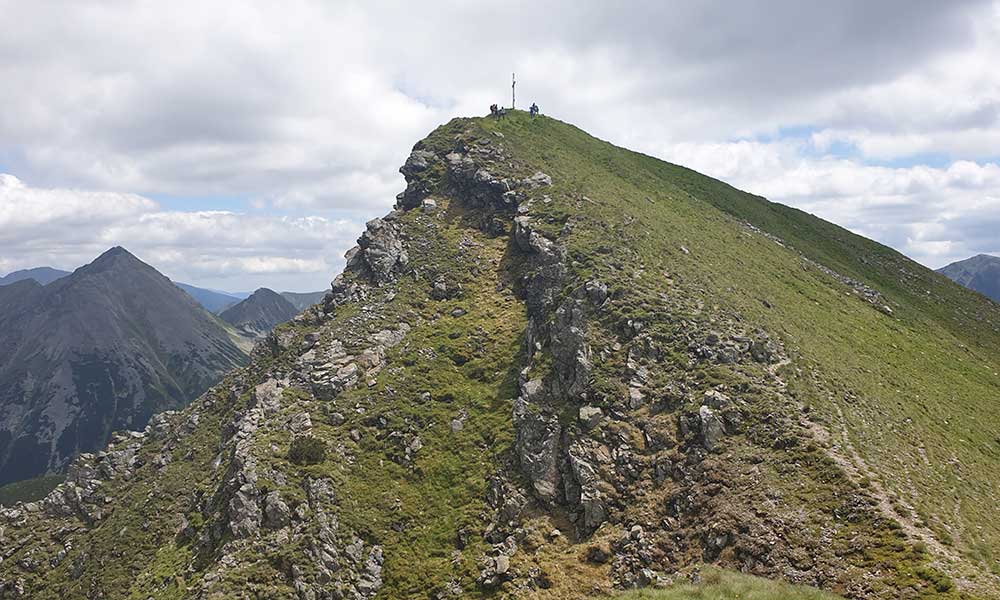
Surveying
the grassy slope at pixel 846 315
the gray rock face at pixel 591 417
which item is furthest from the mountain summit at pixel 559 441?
the grassy slope at pixel 846 315

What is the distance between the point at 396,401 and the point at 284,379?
517 inches

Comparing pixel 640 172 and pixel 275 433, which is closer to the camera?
pixel 275 433

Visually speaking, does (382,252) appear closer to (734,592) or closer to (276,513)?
(276,513)

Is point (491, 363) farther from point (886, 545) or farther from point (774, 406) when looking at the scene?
point (886, 545)

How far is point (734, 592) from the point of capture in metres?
22.0

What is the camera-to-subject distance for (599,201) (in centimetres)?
7044

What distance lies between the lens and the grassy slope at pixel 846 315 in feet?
104

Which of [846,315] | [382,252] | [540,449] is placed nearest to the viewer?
[540,449]

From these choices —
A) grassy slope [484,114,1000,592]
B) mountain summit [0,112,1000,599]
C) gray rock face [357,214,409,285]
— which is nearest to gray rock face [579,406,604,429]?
mountain summit [0,112,1000,599]

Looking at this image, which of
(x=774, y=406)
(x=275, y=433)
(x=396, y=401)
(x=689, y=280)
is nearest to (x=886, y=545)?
(x=774, y=406)

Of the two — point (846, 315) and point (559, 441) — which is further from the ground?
point (846, 315)

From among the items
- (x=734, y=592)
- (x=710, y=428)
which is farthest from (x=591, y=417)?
(x=734, y=592)

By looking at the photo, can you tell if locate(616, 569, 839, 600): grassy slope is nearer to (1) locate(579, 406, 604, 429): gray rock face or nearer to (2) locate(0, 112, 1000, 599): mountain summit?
(2) locate(0, 112, 1000, 599): mountain summit

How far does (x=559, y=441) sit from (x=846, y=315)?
1554 inches
